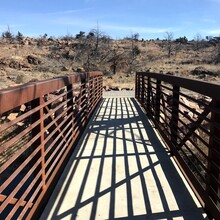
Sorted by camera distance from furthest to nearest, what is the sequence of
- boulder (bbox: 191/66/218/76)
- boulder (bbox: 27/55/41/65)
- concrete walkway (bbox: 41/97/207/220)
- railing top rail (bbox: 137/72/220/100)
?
boulder (bbox: 27/55/41/65) < boulder (bbox: 191/66/218/76) < concrete walkway (bbox: 41/97/207/220) < railing top rail (bbox: 137/72/220/100)

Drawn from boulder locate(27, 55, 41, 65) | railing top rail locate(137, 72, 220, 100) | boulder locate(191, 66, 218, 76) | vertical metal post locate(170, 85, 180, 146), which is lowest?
boulder locate(191, 66, 218, 76)

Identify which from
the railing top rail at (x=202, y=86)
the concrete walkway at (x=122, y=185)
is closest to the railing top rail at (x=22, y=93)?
the concrete walkway at (x=122, y=185)

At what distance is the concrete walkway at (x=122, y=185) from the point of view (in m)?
3.62

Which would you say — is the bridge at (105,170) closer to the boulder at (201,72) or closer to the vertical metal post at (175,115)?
the vertical metal post at (175,115)

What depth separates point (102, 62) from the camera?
161 feet

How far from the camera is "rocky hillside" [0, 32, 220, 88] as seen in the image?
35.4 m

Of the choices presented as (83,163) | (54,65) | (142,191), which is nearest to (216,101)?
(142,191)

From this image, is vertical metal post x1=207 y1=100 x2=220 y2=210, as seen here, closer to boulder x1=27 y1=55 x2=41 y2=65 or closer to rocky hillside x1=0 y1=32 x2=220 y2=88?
rocky hillside x1=0 y1=32 x2=220 y2=88

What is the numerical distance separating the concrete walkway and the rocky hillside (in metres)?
21.4

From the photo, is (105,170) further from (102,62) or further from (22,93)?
(102,62)

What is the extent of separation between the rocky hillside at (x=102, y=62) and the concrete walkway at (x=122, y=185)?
21.4 meters

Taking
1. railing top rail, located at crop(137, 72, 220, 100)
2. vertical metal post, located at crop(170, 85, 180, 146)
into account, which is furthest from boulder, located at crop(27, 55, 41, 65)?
railing top rail, located at crop(137, 72, 220, 100)

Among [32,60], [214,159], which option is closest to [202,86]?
[214,159]

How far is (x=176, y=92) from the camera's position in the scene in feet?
17.5
